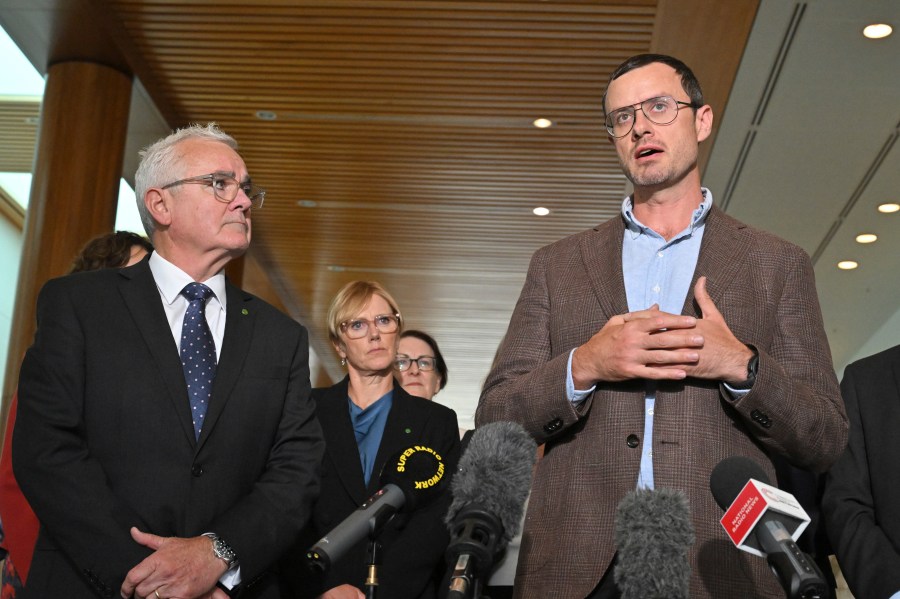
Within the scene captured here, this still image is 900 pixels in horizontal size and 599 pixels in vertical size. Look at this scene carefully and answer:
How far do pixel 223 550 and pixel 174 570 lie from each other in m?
0.13

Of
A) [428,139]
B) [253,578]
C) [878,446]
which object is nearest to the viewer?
[253,578]

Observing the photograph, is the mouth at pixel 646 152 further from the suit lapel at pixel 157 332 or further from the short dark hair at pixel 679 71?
the suit lapel at pixel 157 332

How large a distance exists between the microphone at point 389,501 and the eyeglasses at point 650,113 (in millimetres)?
881

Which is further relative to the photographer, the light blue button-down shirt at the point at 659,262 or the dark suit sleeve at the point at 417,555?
the dark suit sleeve at the point at 417,555

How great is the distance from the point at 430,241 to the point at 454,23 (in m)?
4.77

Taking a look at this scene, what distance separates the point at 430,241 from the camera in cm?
1165

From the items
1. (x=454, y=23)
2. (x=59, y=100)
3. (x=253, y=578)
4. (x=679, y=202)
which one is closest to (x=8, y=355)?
(x=59, y=100)

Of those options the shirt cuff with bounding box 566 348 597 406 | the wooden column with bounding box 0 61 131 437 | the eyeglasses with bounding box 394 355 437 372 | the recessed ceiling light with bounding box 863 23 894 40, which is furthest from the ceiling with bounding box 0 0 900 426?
the shirt cuff with bounding box 566 348 597 406

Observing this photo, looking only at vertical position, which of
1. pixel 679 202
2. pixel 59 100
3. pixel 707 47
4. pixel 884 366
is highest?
pixel 707 47

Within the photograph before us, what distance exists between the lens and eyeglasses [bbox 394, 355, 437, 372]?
5.01 m

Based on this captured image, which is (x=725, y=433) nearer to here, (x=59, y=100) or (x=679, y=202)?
(x=679, y=202)

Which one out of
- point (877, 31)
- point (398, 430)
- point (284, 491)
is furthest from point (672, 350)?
point (877, 31)

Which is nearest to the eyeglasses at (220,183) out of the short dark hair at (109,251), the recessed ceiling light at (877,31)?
the short dark hair at (109,251)

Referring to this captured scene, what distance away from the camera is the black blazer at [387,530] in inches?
126
